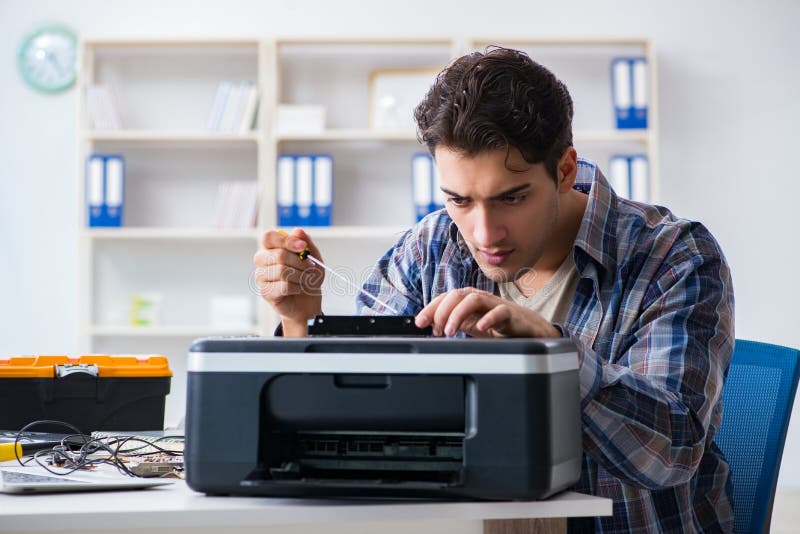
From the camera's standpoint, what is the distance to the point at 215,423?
93cm

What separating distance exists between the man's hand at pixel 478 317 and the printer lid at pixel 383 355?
0.20ft

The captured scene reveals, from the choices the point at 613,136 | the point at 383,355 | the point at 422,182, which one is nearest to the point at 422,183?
the point at 422,182

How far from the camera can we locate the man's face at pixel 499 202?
1335mm

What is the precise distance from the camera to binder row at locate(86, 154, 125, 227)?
12.5 ft

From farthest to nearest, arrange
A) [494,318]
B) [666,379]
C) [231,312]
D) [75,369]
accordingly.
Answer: [231,312] → [75,369] → [666,379] → [494,318]

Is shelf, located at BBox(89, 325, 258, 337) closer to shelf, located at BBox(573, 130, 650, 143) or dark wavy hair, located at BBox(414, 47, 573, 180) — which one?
shelf, located at BBox(573, 130, 650, 143)

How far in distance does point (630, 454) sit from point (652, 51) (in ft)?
10.2

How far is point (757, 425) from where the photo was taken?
149cm

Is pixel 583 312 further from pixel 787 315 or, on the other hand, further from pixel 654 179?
pixel 787 315

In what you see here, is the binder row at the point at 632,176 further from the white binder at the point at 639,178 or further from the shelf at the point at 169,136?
the shelf at the point at 169,136

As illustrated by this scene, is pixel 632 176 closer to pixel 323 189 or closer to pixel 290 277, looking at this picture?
pixel 323 189

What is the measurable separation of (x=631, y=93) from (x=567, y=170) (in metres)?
2.54

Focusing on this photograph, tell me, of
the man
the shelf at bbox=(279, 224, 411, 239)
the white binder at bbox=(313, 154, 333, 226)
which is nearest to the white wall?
the white binder at bbox=(313, 154, 333, 226)

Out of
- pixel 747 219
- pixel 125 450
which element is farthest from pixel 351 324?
pixel 747 219
